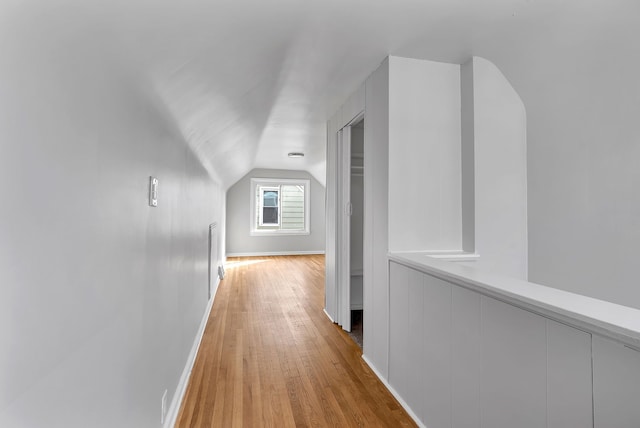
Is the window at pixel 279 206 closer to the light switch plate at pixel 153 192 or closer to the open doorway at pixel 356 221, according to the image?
the open doorway at pixel 356 221

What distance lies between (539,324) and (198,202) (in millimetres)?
2450

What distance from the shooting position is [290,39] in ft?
5.32

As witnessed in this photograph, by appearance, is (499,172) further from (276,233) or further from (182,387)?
(276,233)

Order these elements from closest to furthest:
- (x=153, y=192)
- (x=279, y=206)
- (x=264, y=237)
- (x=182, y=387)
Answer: (x=153, y=192), (x=182, y=387), (x=264, y=237), (x=279, y=206)

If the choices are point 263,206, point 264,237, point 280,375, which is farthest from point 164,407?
point 263,206

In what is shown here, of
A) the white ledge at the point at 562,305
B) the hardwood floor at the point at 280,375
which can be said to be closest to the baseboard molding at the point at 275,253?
the hardwood floor at the point at 280,375

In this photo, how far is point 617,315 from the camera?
803mm

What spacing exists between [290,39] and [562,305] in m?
1.59

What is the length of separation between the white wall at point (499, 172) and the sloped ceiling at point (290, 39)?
14 centimetres

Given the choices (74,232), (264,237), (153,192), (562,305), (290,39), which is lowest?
(264,237)

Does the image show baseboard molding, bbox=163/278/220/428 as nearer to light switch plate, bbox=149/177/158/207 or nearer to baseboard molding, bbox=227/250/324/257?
light switch plate, bbox=149/177/158/207

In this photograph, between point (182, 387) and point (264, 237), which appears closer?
point (182, 387)

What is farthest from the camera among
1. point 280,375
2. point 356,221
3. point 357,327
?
point 356,221

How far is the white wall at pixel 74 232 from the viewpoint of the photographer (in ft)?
1.72
